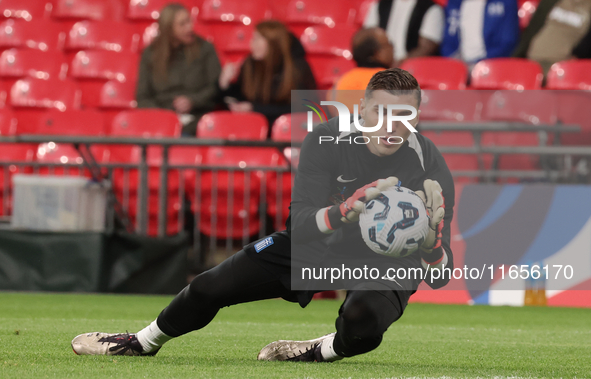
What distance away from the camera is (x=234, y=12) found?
11.0 m

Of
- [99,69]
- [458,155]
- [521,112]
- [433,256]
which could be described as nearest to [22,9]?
[99,69]

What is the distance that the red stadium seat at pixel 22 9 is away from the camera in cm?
1170

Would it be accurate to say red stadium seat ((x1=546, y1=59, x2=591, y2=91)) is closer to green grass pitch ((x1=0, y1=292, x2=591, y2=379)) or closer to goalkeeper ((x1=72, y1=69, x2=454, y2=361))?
green grass pitch ((x1=0, y1=292, x2=591, y2=379))

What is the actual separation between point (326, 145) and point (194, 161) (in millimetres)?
5133

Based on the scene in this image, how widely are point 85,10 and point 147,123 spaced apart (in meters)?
3.42

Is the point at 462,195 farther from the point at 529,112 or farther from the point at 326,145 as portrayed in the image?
the point at 326,145

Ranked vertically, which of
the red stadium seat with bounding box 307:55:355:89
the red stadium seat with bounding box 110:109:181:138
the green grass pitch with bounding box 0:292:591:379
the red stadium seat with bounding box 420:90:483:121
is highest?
the red stadium seat with bounding box 307:55:355:89

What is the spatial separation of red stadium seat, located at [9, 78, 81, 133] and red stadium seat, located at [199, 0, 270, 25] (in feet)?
6.88

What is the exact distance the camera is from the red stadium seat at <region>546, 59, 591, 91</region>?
8.73m

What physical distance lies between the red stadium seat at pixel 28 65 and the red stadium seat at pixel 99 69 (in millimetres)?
295

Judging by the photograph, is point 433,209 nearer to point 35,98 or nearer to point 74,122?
point 74,122

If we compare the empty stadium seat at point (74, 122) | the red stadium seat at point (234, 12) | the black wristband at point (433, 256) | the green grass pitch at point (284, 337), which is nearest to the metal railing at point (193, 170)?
the green grass pitch at point (284, 337)

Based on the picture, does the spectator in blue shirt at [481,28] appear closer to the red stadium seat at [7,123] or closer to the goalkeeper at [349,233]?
the red stadium seat at [7,123]

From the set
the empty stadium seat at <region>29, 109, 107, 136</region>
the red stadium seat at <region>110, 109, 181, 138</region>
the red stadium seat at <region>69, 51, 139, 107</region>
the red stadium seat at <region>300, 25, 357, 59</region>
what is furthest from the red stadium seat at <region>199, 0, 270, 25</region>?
the red stadium seat at <region>110, 109, 181, 138</region>
